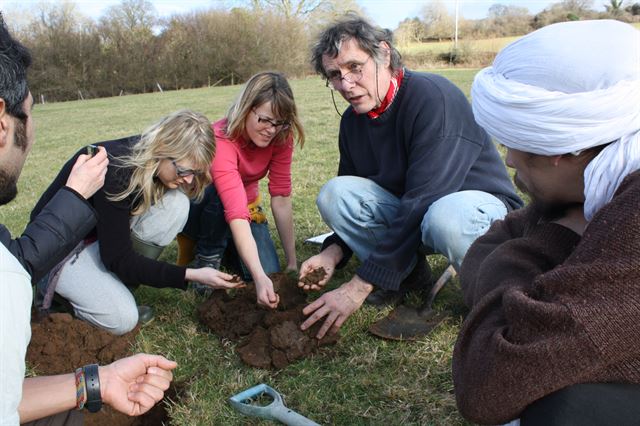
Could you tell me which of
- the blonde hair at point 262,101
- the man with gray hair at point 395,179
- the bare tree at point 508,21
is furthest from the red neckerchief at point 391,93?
the bare tree at point 508,21

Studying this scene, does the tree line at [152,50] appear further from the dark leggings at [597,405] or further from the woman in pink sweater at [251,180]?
the dark leggings at [597,405]

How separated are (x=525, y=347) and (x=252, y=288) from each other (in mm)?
2236

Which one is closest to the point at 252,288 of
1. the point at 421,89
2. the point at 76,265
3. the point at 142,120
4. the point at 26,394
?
the point at 76,265

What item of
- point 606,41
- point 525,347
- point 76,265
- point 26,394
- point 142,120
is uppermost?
point 606,41

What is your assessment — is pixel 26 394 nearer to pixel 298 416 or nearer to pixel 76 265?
pixel 298 416

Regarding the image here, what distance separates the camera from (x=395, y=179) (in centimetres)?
335

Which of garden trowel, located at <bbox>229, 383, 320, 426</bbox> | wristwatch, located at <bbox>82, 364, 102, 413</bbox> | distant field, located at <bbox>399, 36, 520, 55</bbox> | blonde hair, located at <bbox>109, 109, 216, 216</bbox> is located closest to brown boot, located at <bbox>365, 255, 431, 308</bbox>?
garden trowel, located at <bbox>229, 383, 320, 426</bbox>

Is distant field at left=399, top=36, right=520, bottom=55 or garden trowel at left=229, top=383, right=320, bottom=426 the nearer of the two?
garden trowel at left=229, top=383, right=320, bottom=426

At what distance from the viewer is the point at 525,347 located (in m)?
1.32

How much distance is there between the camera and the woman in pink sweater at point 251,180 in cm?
333

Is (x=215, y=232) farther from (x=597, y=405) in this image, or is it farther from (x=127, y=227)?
(x=597, y=405)

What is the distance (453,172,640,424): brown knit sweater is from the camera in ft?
4.08

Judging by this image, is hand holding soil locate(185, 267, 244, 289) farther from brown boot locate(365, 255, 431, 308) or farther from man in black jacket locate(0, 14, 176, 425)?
man in black jacket locate(0, 14, 176, 425)

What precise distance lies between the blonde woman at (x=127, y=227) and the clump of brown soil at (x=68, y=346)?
20cm
